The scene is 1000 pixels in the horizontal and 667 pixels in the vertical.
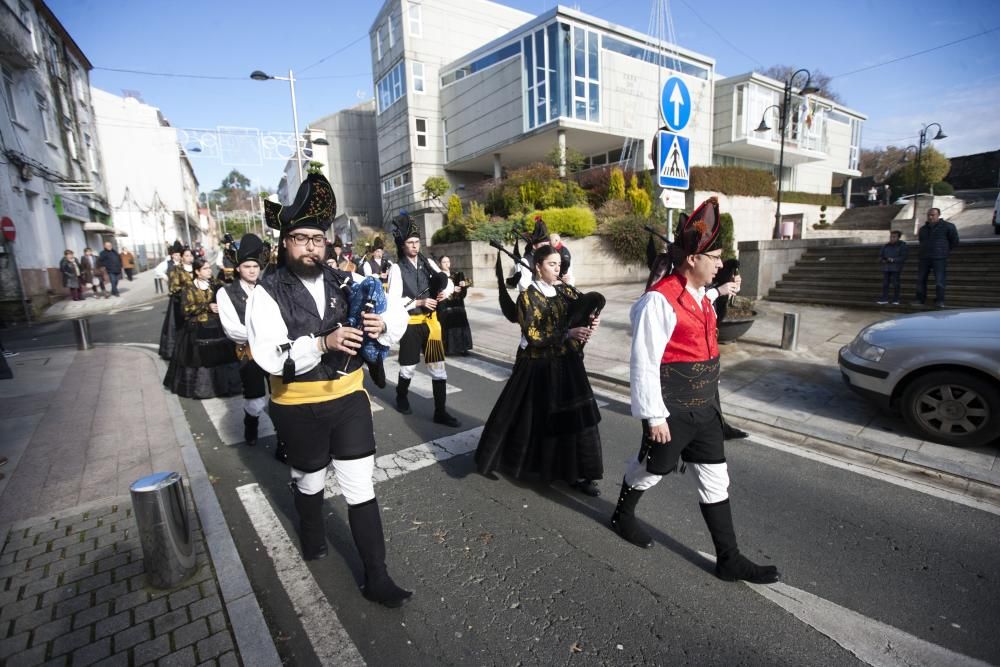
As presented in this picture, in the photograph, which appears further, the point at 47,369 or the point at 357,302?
the point at 47,369

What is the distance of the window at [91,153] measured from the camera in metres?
24.2

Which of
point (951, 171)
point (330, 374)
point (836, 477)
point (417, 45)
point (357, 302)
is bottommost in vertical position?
point (836, 477)

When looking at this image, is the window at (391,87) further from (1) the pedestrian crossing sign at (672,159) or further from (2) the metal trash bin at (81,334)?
(1) the pedestrian crossing sign at (672,159)

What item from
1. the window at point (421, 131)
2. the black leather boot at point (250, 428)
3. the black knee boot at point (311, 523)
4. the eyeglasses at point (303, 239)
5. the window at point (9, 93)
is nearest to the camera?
the eyeglasses at point (303, 239)

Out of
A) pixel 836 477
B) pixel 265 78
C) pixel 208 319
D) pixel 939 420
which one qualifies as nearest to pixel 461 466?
pixel 836 477

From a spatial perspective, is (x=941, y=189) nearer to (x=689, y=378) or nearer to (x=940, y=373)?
(x=940, y=373)

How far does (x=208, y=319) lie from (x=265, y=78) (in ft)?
66.3

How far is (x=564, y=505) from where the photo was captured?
3.73 meters

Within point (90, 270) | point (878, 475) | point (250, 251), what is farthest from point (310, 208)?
point (90, 270)

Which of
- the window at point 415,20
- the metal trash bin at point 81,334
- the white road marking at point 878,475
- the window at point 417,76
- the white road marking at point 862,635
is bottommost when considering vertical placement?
the white road marking at point 862,635

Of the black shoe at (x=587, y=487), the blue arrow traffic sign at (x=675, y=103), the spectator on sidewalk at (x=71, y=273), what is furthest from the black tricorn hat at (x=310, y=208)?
the spectator on sidewalk at (x=71, y=273)

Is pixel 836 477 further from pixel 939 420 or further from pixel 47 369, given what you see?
pixel 47 369

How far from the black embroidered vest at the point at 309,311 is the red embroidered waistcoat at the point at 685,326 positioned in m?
1.76

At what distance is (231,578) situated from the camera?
2.88 metres
